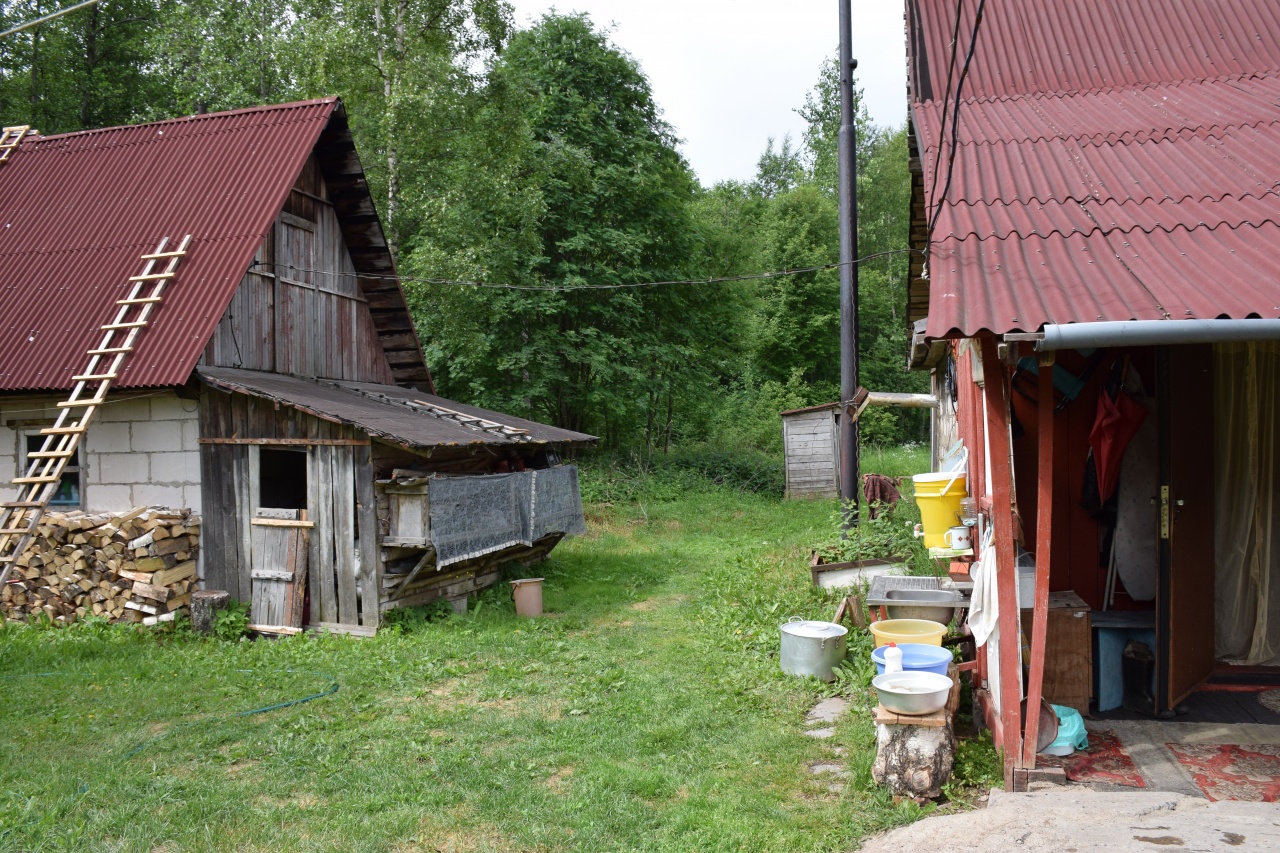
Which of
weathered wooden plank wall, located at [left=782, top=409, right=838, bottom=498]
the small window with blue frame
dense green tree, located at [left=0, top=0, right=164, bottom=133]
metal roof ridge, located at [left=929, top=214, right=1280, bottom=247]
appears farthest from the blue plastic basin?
dense green tree, located at [left=0, top=0, right=164, bottom=133]

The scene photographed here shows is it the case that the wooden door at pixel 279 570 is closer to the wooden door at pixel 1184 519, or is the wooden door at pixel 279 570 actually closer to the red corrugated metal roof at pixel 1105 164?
the red corrugated metal roof at pixel 1105 164

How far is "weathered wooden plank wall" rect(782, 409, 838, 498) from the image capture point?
71.8 ft

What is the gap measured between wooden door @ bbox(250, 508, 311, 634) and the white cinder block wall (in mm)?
850

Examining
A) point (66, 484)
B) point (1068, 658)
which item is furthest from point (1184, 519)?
point (66, 484)

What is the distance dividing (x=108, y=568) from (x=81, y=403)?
1.79 m

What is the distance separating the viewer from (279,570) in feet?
32.0

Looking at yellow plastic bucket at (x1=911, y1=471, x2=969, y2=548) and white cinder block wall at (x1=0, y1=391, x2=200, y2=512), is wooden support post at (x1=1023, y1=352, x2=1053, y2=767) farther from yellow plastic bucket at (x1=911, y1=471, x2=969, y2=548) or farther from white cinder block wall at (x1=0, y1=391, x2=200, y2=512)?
A: white cinder block wall at (x1=0, y1=391, x2=200, y2=512)

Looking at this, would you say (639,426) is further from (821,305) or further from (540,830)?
(540,830)

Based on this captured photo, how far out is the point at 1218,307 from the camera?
14.2 ft

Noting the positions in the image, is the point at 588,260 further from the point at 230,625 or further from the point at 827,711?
the point at 827,711

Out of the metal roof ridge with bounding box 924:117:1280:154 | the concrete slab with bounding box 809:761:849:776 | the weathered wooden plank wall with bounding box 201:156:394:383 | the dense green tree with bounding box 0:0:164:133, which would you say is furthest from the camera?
the dense green tree with bounding box 0:0:164:133

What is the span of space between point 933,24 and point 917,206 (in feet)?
5.75

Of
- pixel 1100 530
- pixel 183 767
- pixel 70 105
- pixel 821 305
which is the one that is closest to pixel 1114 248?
pixel 1100 530

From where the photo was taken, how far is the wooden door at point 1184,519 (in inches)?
231
